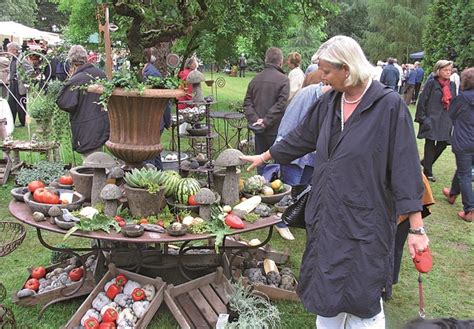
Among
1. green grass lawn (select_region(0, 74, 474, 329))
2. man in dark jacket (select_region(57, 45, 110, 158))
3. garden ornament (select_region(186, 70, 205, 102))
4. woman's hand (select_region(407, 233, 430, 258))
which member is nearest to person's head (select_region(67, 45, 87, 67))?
man in dark jacket (select_region(57, 45, 110, 158))

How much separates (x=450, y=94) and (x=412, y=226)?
552 centimetres

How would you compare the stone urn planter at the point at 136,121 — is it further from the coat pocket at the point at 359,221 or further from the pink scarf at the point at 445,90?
the pink scarf at the point at 445,90

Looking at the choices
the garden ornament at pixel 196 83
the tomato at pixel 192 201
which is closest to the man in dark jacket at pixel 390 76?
the garden ornament at pixel 196 83

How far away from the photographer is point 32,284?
3951 millimetres

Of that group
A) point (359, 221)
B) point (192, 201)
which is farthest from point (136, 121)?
point (359, 221)

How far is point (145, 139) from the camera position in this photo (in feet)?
11.7

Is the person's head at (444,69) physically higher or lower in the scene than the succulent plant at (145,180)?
higher

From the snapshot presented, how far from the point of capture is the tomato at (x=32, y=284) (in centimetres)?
392

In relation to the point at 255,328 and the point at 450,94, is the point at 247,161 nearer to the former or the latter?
the point at 255,328

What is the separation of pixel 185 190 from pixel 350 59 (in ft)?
5.66

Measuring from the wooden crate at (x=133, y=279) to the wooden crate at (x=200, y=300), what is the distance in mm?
69

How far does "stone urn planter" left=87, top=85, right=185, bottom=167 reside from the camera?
3.38 meters

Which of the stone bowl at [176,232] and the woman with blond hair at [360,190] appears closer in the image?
the woman with blond hair at [360,190]

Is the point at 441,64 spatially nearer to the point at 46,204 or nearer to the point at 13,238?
the point at 46,204
